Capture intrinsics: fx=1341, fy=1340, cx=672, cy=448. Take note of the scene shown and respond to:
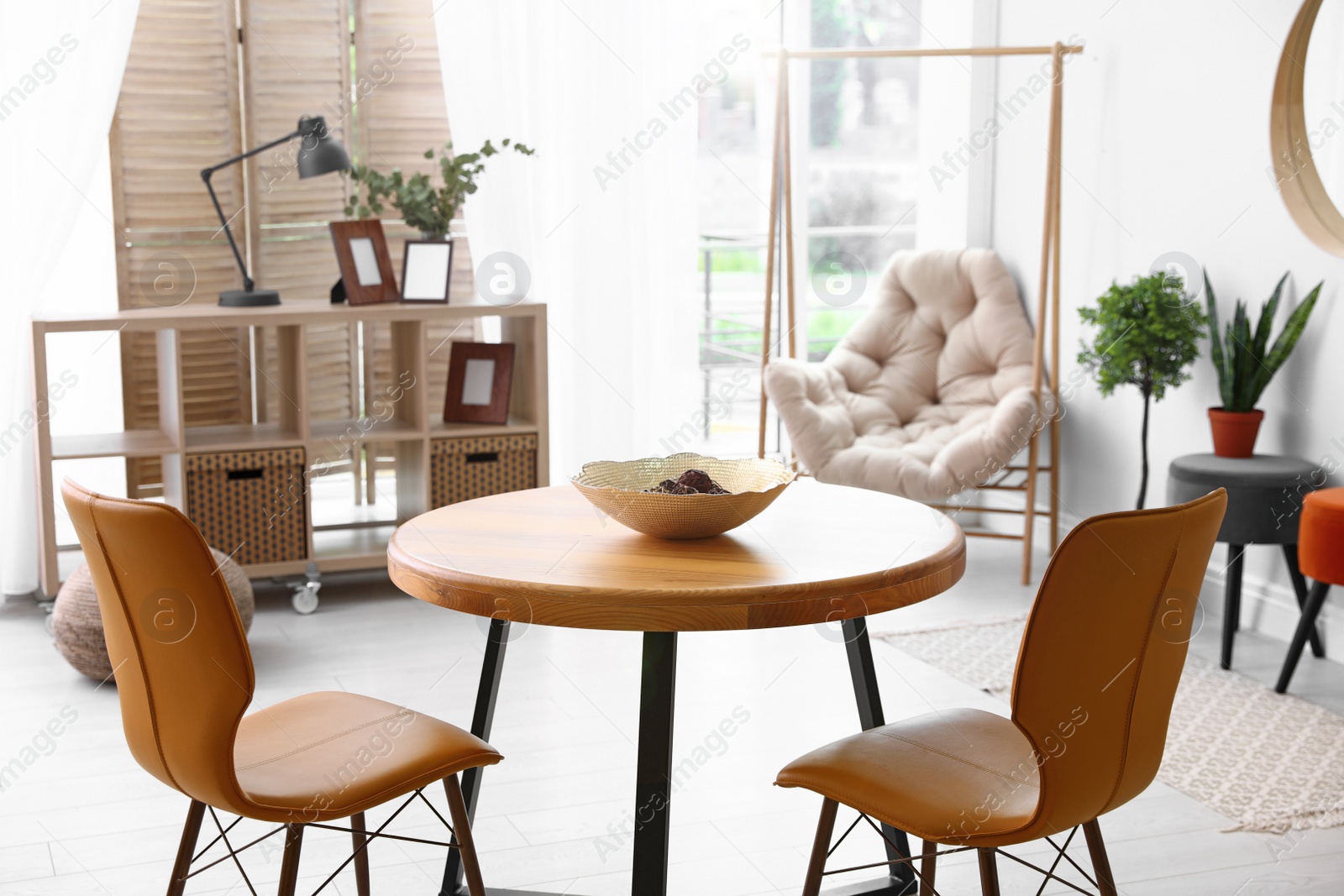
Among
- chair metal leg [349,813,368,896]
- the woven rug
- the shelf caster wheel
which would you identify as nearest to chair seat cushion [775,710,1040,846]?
chair metal leg [349,813,368,896]

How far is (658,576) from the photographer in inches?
63.9

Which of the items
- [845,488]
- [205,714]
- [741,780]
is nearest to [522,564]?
[205,714]

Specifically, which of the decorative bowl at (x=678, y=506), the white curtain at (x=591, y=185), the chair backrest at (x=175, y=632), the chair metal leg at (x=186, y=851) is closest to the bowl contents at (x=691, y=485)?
the decorative bowl at (x=678, y=506)

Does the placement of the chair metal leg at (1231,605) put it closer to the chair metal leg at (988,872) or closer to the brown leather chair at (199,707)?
the chair metal leg at (988,872)

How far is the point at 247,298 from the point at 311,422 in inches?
17.6

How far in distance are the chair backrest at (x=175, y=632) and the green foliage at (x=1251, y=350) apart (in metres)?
2.72

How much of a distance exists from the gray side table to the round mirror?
0.54 meters

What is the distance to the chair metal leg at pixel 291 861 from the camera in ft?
5.16

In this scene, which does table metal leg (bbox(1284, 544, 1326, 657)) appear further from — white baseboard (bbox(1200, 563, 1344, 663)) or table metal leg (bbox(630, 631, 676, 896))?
table metal leg (bbox(630, 631, 676, 896))

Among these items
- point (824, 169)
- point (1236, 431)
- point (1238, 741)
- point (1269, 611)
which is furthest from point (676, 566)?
point (824, 169)

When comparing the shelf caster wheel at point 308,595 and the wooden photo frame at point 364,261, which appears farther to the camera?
the wooden photo frame at point 364,261

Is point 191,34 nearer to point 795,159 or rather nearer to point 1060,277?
point 795,159

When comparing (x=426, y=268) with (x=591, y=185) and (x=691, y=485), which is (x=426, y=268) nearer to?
(x=591, y=185)

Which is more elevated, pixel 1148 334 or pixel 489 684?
pixel 1148 334
